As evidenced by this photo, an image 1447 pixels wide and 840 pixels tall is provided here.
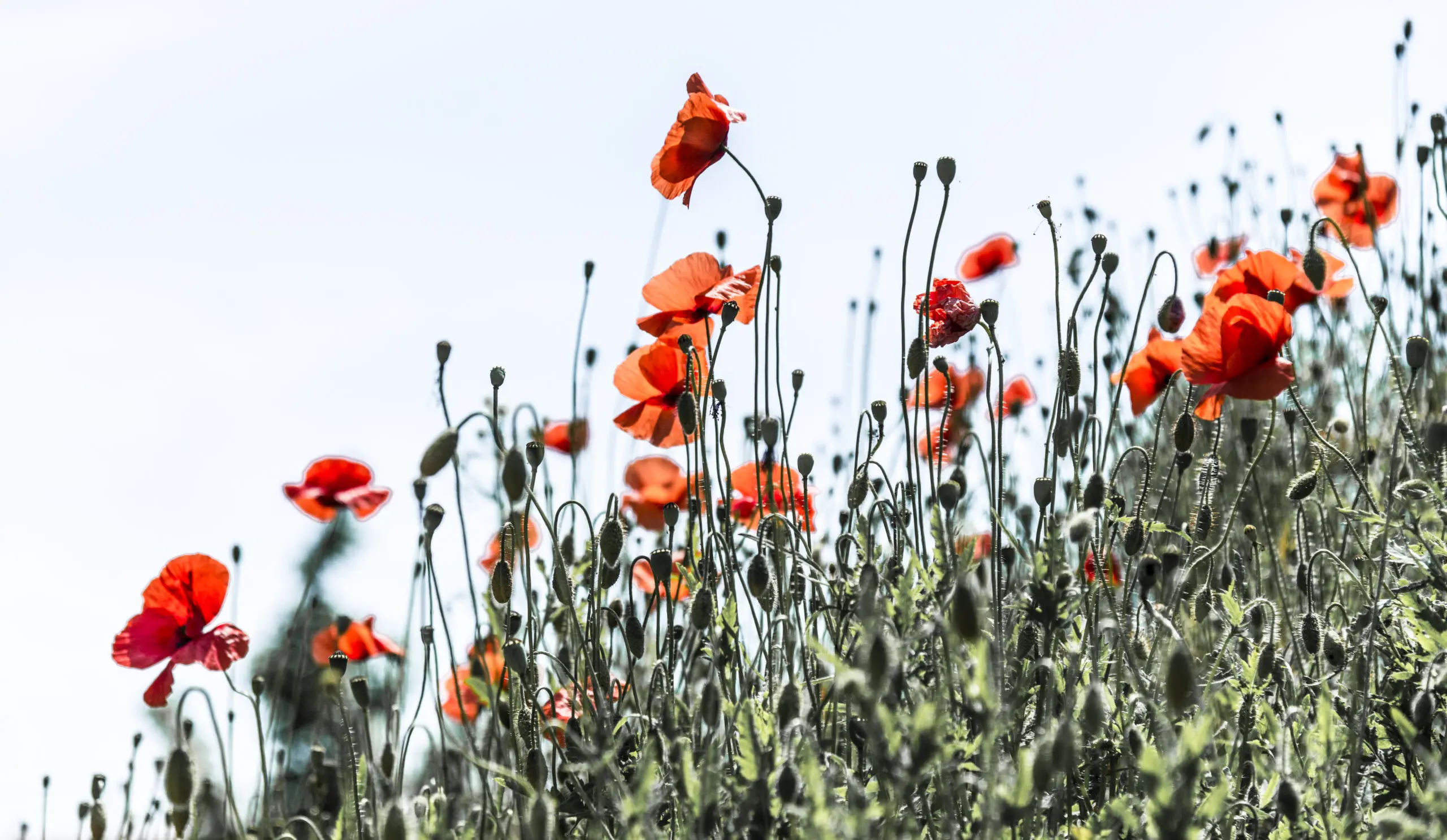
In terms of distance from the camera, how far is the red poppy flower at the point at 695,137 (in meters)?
2.39

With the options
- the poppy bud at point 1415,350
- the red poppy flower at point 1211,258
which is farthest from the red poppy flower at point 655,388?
the red poppy flower at point 1211,258

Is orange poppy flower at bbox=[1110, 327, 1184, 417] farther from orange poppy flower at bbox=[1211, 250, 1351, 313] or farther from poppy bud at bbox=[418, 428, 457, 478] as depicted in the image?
poppy bud at bbox=[418, 428, 457, 478]

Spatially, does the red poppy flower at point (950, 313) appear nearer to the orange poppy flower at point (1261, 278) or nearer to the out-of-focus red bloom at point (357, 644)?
the orange poppy flower at point (1261, 278)

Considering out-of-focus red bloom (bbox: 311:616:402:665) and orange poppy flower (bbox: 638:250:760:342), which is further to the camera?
out-of-focus red bloom (bbox: 311:616:402:665)

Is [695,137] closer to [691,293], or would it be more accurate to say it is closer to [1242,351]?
[691,293]


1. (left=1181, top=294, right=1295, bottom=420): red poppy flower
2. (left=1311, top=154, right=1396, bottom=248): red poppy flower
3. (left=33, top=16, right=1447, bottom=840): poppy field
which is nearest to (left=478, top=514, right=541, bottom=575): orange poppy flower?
(left=33, top=16, right=1447, bottom=840): poppy field

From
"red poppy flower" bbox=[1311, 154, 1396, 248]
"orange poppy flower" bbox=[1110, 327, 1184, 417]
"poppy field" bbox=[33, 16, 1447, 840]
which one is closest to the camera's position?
"poppy field" bbox=[33, 16, 1447, 840]

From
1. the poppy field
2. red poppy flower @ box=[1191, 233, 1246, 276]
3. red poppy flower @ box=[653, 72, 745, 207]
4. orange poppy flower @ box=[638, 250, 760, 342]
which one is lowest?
the poppy field

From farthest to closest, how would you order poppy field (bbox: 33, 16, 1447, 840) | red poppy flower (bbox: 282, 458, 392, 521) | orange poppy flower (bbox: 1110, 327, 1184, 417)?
red poppy flower (bbox: 282, 458, 392, 521)
orange poppy flower (bbox: 1110, 327, 1184, 417)
poppy field (bbox: 33, 16, 1447, 840)

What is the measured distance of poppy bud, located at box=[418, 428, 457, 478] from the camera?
1.69 meters

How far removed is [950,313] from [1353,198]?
92.1 inches

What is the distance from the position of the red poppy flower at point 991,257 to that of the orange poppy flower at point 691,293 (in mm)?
2045

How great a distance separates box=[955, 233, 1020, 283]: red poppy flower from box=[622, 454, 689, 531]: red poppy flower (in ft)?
5.37

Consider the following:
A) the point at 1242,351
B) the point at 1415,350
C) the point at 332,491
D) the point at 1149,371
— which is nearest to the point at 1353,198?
the point at 1149,371
